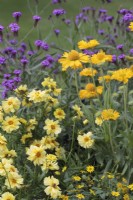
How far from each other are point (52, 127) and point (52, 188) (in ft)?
1.48

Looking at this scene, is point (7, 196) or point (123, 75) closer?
point (7, 196)

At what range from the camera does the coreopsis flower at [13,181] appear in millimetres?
3025

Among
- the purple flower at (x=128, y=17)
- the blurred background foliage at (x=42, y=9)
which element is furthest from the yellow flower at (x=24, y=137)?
the blurred background foliage at (x=42, y=9)

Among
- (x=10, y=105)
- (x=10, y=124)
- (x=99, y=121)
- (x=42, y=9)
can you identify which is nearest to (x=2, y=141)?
(x=10, y=124)

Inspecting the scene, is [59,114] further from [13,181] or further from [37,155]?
[13,181]

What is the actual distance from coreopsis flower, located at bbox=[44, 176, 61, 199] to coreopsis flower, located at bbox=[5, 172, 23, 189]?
138 mm

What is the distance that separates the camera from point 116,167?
335 centimetres

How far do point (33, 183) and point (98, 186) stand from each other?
0.36 meters

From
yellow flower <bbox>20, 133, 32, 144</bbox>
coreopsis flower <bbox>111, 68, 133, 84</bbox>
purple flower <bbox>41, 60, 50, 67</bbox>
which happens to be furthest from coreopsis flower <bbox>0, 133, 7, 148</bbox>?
purple flower <bbox>41, 60, 50, 67</bbox>

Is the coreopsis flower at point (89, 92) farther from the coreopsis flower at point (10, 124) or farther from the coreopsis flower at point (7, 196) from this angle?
the coreopsis flower at point (7, 196)

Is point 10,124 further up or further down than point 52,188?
further up

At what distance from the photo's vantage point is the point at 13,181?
120 inches

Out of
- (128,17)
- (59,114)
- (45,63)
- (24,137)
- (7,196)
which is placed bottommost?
(7,196)

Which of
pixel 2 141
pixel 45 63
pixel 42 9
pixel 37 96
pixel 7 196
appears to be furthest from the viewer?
pixel 42 9
